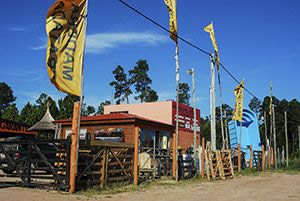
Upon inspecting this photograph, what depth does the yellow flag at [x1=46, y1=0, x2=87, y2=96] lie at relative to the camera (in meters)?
11.2

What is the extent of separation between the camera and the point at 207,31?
2177cm

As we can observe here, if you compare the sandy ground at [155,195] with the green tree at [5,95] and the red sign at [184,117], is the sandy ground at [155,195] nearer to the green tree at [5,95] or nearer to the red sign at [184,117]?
the red sign at [184,117]

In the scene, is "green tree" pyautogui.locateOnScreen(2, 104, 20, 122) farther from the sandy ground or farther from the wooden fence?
the sandy ground

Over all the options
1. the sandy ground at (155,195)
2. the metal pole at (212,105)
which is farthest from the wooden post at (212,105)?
the sandy ground at (155,195)

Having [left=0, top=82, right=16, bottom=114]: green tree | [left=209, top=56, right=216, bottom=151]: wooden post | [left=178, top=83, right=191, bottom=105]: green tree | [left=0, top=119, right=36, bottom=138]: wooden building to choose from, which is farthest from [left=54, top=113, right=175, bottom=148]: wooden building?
[left=0, top=82, right=16, bottom=114]: green tree

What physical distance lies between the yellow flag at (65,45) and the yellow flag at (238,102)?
49.3ft

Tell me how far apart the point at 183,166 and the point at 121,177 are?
14.6ft

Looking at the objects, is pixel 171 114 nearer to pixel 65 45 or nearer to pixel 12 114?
pixel 12 114

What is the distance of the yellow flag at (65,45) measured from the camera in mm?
11219

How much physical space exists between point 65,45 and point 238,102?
15767 mm

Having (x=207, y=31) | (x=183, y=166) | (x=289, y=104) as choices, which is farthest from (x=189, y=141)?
(x=289, y=104)

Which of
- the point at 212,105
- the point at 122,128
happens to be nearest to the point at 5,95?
the point at 122,128

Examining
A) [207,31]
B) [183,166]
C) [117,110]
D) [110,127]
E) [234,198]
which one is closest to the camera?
[234,198]

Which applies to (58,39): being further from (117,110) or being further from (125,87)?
(125,87)
